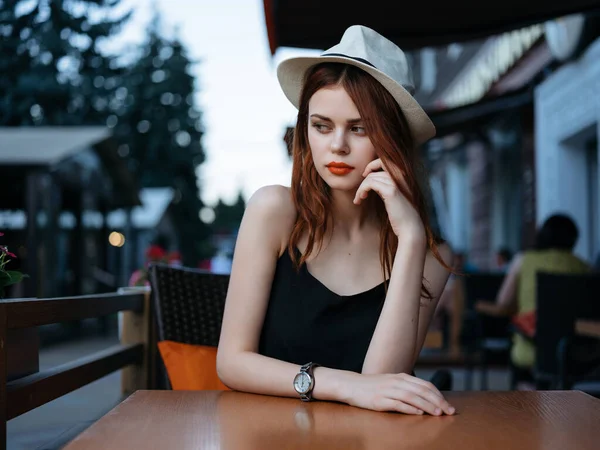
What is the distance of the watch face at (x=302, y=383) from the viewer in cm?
169

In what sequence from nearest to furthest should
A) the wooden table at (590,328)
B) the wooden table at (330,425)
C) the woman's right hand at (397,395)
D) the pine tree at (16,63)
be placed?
the wooden table at (330,425) < the woman's right hand at (397,395) < the wooden table at (590,328) < the pine tree at (16,63)

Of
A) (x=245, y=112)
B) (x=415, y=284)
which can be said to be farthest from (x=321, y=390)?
(x=245, y=112)

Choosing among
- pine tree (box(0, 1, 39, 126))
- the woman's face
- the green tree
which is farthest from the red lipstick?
the green tree

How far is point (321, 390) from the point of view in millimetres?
1676

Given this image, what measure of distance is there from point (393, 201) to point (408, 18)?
7.24ft

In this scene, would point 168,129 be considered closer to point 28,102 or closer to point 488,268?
point 28,102

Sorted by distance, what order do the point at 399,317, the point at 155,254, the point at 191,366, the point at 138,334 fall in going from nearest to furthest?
the point at 399,317
the point at 191,366
the point at 138,334
the point at 155,254

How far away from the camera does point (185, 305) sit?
267 cm

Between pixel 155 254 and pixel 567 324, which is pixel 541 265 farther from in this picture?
pixel 155 254

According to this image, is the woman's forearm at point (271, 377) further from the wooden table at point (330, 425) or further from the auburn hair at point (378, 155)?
the auburn hair at point (378, 155)

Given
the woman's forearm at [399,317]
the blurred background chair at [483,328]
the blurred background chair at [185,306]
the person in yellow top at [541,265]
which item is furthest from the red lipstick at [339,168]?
the blurred background chair at [483,328]

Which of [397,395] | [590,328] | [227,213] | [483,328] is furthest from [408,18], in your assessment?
[227,213]

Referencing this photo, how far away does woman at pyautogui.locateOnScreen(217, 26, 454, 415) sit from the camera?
6.28 ft

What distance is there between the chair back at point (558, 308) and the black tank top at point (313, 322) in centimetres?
234
